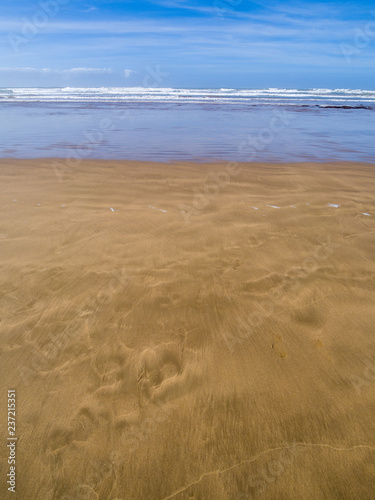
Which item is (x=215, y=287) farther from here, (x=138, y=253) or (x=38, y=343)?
(x=38, y=343)

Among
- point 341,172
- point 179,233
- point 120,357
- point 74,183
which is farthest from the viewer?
point 341,172

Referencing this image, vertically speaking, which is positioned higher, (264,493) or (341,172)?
(341,172)

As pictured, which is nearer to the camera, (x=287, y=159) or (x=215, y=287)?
(x=215, y=287)

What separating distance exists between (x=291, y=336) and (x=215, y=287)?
0.79m

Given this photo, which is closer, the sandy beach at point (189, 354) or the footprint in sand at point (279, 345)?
the sandy beach at point (189, 354)

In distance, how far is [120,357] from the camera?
2.07m

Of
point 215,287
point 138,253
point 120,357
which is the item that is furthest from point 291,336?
point 138,253

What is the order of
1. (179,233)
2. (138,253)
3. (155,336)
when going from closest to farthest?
(155,336) < (138,253) < (179,233)

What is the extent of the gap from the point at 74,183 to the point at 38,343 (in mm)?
4146

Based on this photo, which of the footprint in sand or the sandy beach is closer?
the sandy beach

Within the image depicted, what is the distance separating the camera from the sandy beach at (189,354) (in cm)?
150

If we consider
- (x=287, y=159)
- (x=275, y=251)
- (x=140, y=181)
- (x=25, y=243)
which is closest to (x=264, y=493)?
(x=275, y=251)

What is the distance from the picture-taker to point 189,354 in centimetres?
210

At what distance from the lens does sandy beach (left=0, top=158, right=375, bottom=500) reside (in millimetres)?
1504
